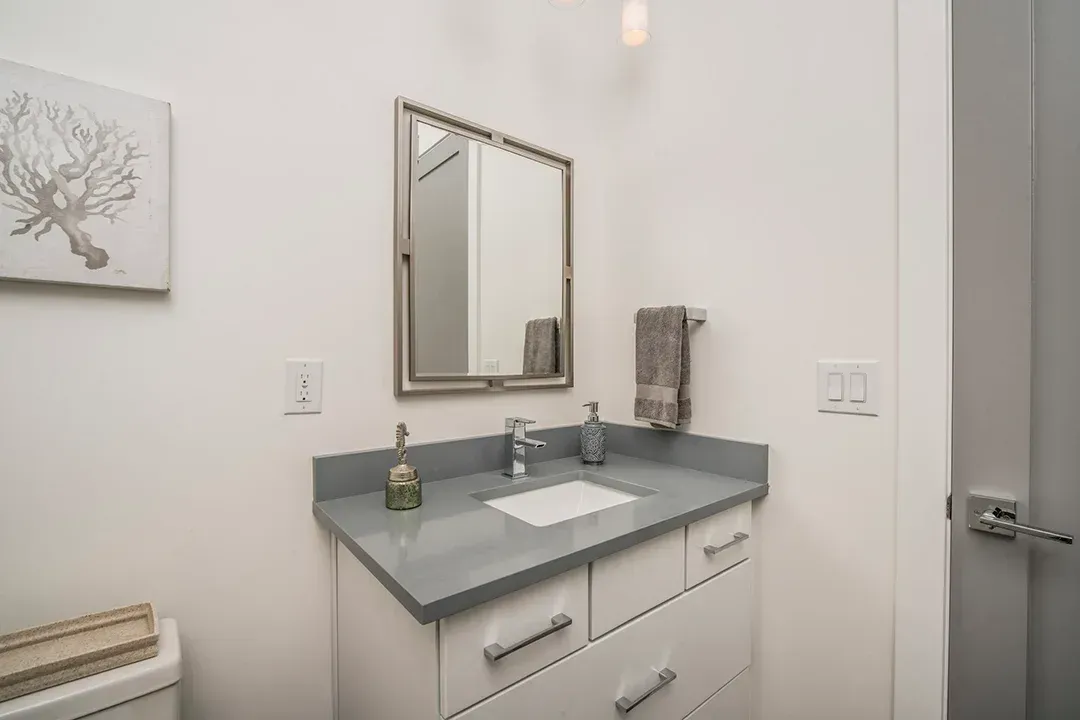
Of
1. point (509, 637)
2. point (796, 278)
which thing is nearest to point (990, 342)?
point (796, 278)

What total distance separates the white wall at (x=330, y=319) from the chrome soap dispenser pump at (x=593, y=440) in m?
0.24

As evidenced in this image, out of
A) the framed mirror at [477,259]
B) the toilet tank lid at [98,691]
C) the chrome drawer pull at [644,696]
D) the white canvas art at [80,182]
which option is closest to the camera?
the toilet tank lid at [98,691]

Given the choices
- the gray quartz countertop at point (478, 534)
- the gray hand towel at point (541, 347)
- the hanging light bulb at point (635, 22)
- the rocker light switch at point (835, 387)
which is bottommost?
the gray quartz countertop at point (478, 534)

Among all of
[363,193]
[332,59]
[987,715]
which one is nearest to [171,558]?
[363,193]

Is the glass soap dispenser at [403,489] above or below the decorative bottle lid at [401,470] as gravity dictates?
below

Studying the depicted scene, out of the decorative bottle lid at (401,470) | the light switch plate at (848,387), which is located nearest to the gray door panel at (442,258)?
the decorative bottle lid at (401,470)

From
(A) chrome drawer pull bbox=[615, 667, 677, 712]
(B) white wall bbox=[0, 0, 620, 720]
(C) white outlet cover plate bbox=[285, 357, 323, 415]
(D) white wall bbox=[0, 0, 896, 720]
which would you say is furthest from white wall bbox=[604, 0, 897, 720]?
(C) white outlet cover plate bbox=[285, 357, 323, 415]

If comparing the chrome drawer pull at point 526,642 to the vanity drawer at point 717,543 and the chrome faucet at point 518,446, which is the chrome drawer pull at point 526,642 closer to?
the vanity drawer at point 717,543

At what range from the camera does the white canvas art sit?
2.34ft

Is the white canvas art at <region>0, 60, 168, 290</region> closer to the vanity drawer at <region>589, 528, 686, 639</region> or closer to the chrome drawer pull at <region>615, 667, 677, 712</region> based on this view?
the vanity drawer at <region>589, 528, 686, 639</region>

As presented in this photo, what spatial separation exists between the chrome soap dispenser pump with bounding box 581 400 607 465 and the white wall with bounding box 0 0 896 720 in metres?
0.24

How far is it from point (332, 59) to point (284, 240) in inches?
17.4

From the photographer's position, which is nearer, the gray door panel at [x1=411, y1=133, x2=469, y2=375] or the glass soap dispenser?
the glass soap dispenser

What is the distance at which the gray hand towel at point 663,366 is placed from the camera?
4.00 ft
